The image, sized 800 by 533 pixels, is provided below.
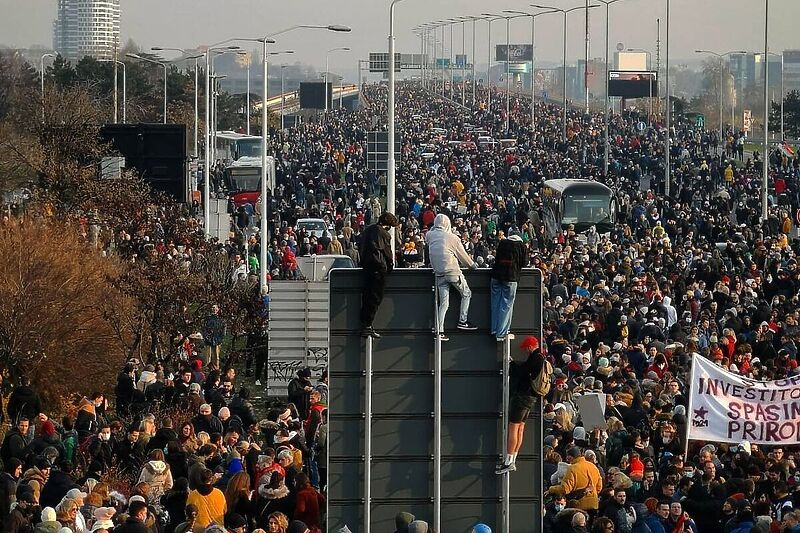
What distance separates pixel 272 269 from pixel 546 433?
2359 cm

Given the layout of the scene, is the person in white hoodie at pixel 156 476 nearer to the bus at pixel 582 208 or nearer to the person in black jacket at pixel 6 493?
the person in black jacket at pixel 6 493

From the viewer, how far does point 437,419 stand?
41.8ft

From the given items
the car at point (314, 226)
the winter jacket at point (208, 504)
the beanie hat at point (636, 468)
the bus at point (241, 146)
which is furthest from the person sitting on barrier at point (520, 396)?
the bus at point (241, 146)

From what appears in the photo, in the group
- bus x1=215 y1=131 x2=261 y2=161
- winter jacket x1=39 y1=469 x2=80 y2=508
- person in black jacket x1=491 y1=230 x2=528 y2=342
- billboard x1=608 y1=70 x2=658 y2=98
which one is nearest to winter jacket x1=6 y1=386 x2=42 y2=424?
winter jacket x1=39 y1=469 x2=80 y2=508

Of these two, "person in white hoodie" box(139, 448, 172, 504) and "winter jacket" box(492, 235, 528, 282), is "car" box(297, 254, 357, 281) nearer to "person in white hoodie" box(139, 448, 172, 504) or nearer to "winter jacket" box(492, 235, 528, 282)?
A: "person in white hoodie" box(139, 448, 172, 504)

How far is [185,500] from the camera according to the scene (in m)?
15.6

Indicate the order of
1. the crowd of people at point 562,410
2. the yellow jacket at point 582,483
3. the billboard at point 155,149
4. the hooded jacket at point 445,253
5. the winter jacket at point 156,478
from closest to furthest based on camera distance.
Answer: the hooded jacket at point 445,253 → the crowd of people at point 562,410 → the winter jacket at point 156,478 → the yellow jacket at point 582,483 → the billboard at point 155,149

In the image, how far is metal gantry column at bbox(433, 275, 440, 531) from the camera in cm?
1272

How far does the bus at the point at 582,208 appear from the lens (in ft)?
172

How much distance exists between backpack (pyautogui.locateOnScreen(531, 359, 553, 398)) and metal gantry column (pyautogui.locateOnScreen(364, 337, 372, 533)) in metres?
1.06

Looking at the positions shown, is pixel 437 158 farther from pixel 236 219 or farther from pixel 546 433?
pixel 546 433

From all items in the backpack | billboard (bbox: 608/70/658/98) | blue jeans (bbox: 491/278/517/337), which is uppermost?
billboard (bbox: 608/70/658/98)

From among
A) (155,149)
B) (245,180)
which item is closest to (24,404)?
(155,149)

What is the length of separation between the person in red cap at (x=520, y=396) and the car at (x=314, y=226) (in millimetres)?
34074
